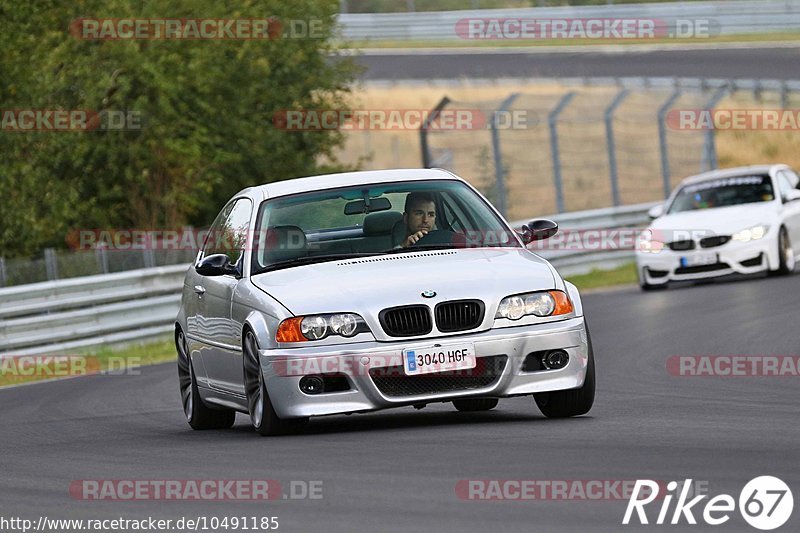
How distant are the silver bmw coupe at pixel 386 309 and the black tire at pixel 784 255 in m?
11.6

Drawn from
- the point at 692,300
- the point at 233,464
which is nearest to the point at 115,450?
the point at 233,464

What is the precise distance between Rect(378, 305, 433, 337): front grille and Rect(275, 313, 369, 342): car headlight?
0.13 meters

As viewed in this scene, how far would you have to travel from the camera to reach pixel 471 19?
54969mm

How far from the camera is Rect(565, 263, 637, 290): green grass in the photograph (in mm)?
25844

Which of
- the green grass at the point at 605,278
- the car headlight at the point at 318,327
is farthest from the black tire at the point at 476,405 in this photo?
the green grass at the point at 605,278

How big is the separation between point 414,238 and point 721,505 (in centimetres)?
435

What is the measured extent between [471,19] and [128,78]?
29.2 metres

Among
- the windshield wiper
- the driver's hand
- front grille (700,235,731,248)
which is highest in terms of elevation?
the driver's hand

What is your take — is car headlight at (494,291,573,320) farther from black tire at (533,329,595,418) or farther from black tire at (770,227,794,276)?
black tire at (770,227,794,276)

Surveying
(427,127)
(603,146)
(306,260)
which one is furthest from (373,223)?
(603,146)

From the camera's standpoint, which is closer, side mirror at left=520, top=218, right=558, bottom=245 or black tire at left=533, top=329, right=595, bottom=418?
black tire at left=533, top=329, right=595, bottom=418

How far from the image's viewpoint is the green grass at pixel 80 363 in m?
19.3

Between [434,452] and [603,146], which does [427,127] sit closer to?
[434,452]

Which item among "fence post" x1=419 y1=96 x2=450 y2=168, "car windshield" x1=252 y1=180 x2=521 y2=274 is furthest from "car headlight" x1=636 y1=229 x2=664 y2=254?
"car windshield" x1=252 y1=180 x2=521 y2=274
